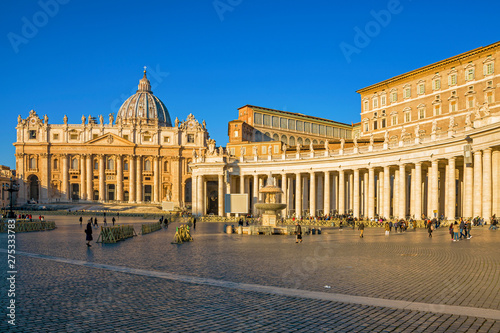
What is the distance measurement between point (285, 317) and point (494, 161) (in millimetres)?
36451

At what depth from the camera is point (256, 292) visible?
13609mm

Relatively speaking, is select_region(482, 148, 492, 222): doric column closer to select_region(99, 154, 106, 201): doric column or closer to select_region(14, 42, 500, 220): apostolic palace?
select_region(14, 42, 500, 220): apostolic palace

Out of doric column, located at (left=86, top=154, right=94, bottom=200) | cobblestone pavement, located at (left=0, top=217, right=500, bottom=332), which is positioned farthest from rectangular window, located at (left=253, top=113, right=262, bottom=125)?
cobblestone pavement, located at (left=0, top=217, right=500, bottom=332)

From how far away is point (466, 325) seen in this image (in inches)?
393

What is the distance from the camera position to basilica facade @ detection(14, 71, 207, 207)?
122125mm

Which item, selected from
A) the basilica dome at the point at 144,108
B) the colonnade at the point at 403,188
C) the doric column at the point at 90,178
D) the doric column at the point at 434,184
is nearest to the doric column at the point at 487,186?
the colonnade at the point at 403,188

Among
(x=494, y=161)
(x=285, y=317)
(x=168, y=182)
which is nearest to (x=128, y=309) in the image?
(x=285, y=317)

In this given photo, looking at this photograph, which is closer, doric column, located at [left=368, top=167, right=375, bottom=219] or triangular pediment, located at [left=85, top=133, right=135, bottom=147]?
doric column, located at [left=368, top=167, right=375, bottom=219]

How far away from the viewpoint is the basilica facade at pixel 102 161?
122 m

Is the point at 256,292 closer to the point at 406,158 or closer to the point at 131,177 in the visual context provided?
the point at 406,158

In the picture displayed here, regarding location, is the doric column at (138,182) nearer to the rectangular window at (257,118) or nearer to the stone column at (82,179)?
the stone column at (82,179)

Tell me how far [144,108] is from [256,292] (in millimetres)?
158215

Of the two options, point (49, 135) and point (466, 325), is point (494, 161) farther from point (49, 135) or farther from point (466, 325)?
point (49, 135)

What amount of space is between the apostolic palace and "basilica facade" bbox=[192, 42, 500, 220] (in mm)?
169
